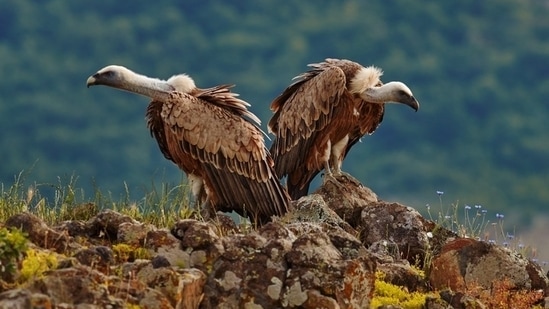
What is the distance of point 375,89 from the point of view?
16547 millimetres

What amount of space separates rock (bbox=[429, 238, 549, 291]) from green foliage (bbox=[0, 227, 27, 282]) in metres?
3.81

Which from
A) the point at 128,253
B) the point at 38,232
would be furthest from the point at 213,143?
the point at 38,232

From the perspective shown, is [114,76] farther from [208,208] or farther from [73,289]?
[73,289]

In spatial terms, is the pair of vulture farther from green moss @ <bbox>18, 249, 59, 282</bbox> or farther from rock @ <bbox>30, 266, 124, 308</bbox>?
rock @ <bbox>30, 266, 124, 308</bbox>

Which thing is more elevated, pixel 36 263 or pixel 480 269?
pixel 480 269

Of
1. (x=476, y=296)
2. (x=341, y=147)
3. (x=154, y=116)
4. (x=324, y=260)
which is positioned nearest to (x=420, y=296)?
(x=476, y=296)

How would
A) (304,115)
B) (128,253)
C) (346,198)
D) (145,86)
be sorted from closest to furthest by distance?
(128,253)
(346,198)
(145,86)
(304,115)

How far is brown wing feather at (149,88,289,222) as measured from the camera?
13367 millimetres

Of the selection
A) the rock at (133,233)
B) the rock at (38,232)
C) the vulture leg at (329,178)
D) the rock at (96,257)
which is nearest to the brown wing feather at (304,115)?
the vulture leg at (329,178)

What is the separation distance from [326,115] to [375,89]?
76 cm

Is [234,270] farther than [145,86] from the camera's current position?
No

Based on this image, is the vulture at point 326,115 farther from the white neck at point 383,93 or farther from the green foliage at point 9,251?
the green foliage at point 9,251

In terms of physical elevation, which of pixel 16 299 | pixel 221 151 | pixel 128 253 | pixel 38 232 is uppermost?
pixel 221 151

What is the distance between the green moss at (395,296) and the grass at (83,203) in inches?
68.3
